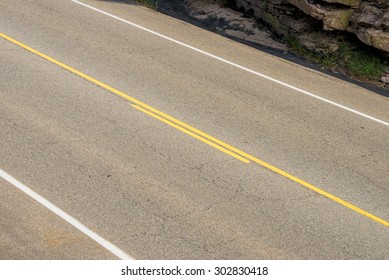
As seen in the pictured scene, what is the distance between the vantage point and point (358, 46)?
19.0 meters

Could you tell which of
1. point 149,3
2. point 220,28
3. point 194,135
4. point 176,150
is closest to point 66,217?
point 176,150

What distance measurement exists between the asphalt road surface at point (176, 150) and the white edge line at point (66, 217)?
23mm

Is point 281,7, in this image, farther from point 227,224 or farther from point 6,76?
point 227,224

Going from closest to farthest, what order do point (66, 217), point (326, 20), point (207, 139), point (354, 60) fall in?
point (66, 217) < point (207, 139) < point (354, 60) < point (326, 20)

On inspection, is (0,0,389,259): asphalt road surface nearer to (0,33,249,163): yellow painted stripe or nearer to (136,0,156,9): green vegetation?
(0,33,249,163): yellow painted stripe

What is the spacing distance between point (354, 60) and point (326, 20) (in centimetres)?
111

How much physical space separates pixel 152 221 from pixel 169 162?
1890mm

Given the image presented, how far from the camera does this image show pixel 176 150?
1324 centimetres

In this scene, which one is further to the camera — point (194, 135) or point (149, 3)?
point (149, 3)

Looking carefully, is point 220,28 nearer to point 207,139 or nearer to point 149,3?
point 149,3

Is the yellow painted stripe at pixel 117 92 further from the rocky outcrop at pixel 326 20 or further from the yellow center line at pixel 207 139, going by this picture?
the rocky outcrop at pixel 326 20

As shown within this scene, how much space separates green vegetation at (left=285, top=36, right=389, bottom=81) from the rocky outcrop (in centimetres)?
18

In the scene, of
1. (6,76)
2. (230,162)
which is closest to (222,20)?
(6,76)

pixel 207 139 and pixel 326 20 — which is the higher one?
pixel 326 20
